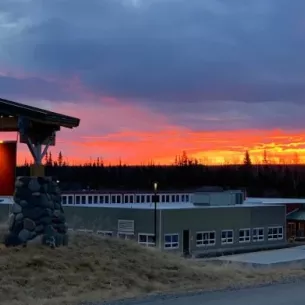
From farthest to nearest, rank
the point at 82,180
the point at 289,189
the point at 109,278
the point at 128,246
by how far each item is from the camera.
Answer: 1. the point at 82,180
2. the point at 289,189
3. the point at 128,246
4. the point at 109,278

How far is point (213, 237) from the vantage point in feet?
201

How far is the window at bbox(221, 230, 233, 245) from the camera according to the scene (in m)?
62.1

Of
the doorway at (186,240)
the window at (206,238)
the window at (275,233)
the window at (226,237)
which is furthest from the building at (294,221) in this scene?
the doorway at (186,240)

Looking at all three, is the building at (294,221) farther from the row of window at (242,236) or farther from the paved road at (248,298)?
the paved road at (248,298)

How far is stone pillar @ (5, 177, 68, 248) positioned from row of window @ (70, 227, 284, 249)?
34.5 metres

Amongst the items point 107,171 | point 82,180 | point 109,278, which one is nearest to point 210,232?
point 109,278

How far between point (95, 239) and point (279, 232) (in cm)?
5309

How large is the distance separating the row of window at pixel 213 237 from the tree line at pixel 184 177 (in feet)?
215

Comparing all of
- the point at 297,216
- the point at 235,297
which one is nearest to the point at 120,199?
the point at 297,216

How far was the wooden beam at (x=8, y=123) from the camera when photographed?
1759cm

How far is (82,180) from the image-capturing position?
15412 centimetres

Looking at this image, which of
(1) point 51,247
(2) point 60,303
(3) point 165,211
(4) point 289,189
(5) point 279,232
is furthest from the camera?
(4) point 289,189

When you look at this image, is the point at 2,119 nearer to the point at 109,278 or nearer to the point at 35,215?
the point at 35,215

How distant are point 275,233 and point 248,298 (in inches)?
2275
